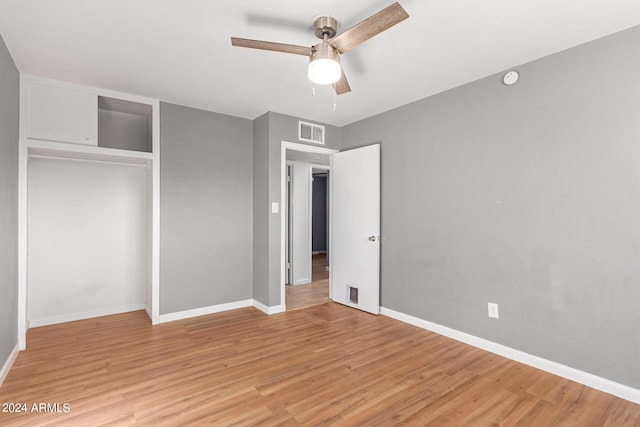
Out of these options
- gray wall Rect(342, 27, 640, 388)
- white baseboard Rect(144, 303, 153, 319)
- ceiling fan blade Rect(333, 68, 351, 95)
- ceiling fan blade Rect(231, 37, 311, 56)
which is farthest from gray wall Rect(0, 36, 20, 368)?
gray wall Rect(342, 27, 640, 388)

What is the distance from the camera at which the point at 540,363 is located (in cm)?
254

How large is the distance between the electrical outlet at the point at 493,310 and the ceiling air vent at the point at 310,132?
9.11 ft

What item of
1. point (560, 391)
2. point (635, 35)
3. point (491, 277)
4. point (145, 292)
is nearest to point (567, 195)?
point (491, 277)

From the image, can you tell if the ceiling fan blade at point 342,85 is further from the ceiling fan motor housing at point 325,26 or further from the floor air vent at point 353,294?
the floor air vent at point 353,294

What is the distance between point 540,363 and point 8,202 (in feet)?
14.4

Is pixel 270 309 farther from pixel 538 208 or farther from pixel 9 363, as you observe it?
pixel 538 208

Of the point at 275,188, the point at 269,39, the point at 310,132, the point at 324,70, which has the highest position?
the point at 269,39

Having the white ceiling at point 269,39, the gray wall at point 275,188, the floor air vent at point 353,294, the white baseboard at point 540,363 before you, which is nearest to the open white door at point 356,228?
the floor air vent at point 353,294

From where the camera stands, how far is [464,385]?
232cm

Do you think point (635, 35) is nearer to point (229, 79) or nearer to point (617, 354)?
point (617, 354)

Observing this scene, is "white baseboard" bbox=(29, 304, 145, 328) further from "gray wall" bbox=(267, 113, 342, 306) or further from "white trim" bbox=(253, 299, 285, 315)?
"gray wall" bbox=(267, 113, 342, 306)

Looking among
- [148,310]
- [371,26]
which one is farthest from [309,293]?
[371,26]

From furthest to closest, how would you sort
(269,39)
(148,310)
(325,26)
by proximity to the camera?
1. (148,310)
2. (269,39)
3. (325,26)

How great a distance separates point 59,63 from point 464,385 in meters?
4.09
